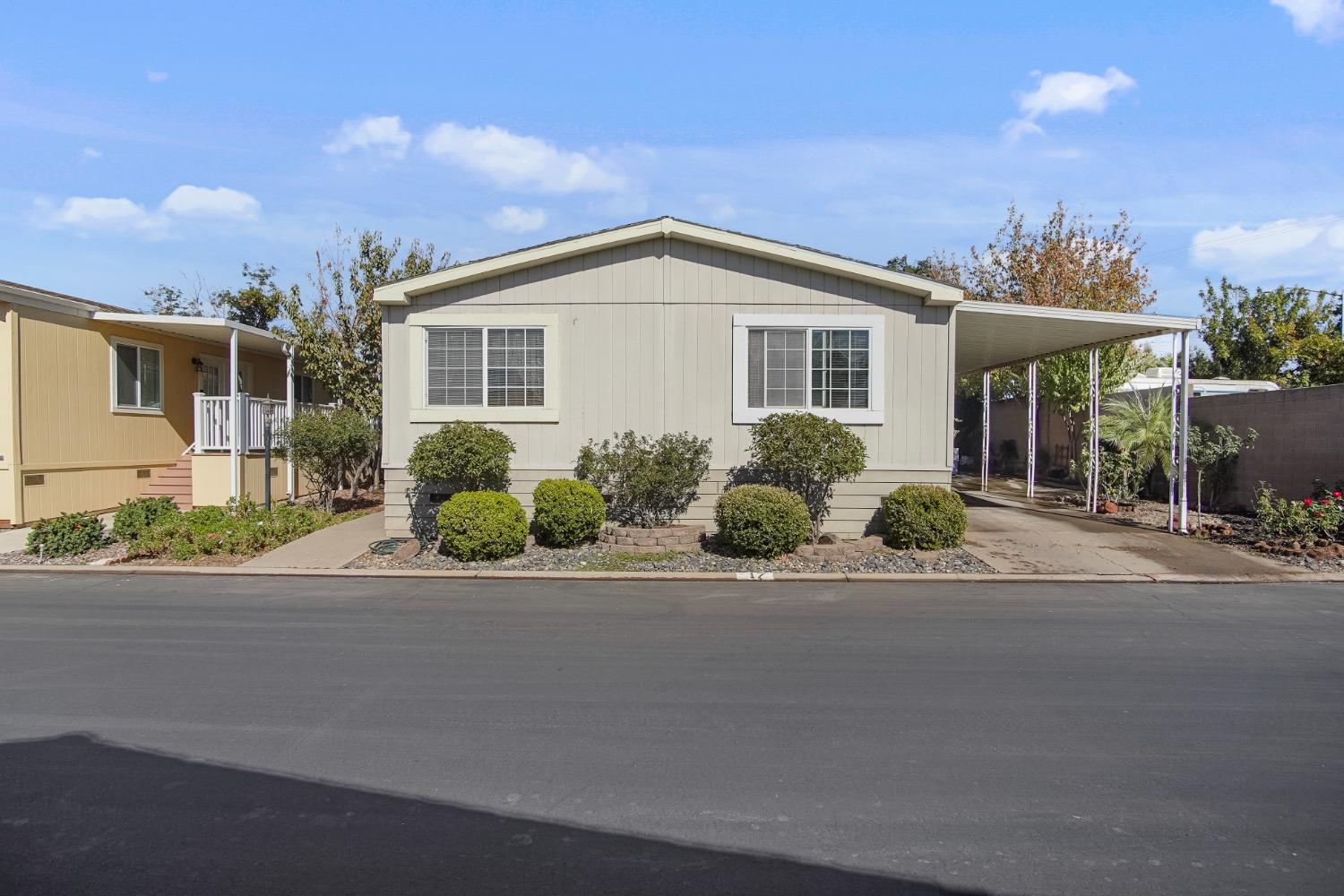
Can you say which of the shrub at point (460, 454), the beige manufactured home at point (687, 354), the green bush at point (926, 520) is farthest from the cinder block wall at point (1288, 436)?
the shrub at point (460, 454)

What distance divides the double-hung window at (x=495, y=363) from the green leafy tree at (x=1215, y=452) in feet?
33.8

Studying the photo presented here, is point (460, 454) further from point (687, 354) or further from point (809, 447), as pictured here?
point (809, 447)

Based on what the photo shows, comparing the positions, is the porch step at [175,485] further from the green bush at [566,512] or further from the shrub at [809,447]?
the shrub at [809,447]

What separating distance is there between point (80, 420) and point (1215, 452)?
19.2 meters

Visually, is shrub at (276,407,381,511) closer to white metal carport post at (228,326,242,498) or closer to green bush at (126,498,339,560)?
white metal carport post at (228,326,242,498)

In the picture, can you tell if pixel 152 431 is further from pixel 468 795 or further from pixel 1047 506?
pixel 1047 506

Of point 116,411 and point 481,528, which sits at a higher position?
point 116,411

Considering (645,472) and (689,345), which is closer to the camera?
(645,472)

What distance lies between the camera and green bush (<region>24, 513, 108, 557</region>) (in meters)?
11.2

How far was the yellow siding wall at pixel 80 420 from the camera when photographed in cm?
1400

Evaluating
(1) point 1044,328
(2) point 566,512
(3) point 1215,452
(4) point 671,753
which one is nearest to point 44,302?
(2) point 566,512

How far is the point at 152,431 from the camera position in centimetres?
1717

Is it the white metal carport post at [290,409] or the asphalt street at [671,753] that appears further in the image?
the white metal carport post at [290,409]

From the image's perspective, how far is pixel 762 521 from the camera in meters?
10.8
